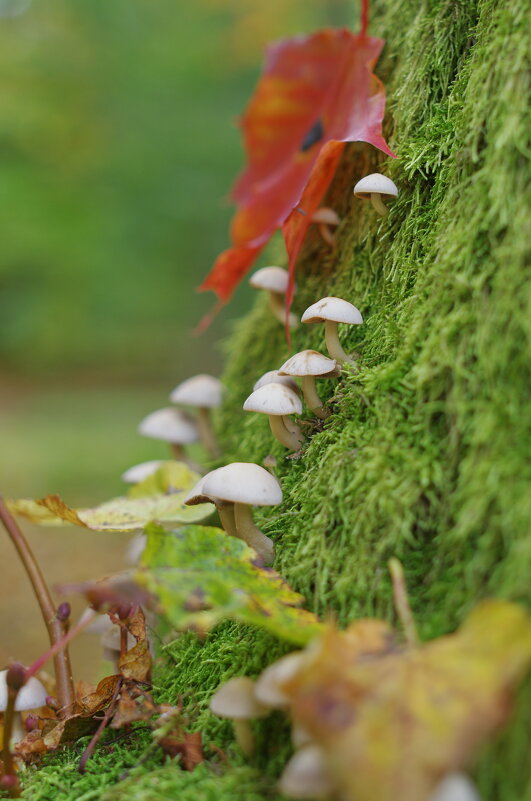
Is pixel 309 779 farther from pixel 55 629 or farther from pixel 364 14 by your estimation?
pixel 364 14

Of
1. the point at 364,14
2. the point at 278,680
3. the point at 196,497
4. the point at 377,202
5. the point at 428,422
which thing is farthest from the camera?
the point at 364,14

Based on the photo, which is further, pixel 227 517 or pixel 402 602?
pixel 227 517

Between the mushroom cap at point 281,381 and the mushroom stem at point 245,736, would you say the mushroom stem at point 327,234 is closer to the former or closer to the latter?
the mushroom cap at point 281,381

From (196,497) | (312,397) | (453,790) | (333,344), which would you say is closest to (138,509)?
(196,497)

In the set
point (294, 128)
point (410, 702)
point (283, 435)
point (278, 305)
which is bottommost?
point (410, 702)

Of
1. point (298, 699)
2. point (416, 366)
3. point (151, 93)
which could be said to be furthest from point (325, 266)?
point (151, 93)
